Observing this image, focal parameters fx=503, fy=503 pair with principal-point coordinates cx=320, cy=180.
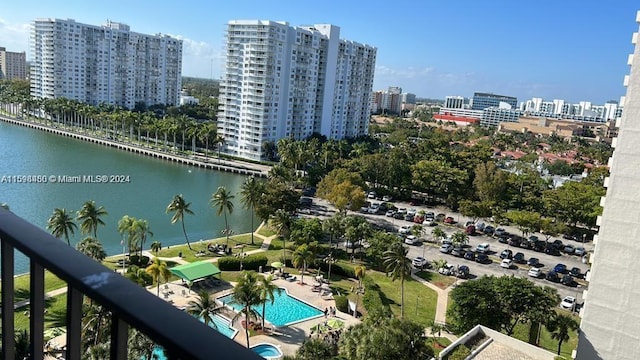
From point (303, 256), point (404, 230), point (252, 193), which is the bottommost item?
point (404, 230)

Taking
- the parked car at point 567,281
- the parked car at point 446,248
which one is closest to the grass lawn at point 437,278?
the parked car at point 446,248

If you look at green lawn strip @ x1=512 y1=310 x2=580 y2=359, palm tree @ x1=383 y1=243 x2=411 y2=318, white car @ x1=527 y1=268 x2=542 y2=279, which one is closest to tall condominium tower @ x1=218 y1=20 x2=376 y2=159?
white car @ x1=527 y1=268 x2=542 y2=279

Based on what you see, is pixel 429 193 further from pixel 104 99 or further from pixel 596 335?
pixel 104 99

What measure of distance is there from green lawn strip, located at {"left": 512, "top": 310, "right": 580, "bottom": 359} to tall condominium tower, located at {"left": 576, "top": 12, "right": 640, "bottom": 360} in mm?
4576

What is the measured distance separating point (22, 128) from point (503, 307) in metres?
44.9

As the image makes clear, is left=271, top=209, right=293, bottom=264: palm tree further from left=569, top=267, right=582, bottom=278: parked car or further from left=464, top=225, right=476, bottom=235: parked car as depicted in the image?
left=569, top=267, right=582, bottom=278: parked car

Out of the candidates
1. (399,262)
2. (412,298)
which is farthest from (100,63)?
(399,262)

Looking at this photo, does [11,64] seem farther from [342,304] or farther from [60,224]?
[342,304]

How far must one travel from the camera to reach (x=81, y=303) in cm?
79

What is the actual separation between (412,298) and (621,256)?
7671 millimetres

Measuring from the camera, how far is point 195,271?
14.5m

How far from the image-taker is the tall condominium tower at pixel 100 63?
53.2 metres

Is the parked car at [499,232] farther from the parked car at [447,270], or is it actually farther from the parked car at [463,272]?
the parked car at [447,270]

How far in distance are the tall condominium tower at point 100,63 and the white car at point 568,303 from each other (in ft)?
174
